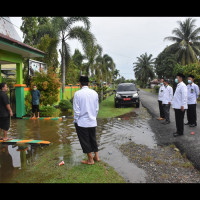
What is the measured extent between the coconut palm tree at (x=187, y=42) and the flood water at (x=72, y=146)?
31423 mm

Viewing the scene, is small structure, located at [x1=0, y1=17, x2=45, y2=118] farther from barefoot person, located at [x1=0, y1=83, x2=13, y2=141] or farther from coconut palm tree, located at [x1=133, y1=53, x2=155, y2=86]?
coconut palm tree, located at [x1=133, y1=53, x2=155, y2=86]

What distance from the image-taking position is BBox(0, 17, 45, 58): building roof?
Answer: 762 centimetres

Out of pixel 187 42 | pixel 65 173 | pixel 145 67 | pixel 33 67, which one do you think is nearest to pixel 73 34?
pixel 33 67

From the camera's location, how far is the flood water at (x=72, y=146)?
3.91m

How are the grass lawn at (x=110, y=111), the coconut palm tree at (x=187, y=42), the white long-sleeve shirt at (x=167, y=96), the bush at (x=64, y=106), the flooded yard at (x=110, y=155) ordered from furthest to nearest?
1. the coconut palm tree at (x=187, y=42)
2. the bush at (x=64, y=106)
3. the grass lawn at (x=110, y=111)
4. the white long-sleeve shirt at (x=167, y=96)
5. the flooded yard at (x=110, y=155)

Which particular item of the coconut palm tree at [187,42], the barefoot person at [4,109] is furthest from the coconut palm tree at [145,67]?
the barefoot person at [4,109]

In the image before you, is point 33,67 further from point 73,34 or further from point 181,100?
point 181,100

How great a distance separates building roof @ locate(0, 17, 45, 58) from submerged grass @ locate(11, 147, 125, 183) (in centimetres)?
522

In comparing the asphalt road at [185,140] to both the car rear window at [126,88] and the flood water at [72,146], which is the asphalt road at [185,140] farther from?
the car rear window at [126,88]

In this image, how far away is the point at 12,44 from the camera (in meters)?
7.99

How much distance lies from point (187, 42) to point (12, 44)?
1366 inches

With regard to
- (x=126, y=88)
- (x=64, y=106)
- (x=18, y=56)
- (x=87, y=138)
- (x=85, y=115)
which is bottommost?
(x=87, y=138)

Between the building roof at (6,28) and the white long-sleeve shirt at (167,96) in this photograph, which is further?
the building roof at (6,28)

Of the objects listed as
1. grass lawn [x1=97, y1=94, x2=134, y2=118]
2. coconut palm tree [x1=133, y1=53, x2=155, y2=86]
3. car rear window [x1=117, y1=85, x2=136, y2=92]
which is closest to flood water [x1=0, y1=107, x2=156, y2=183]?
grass lawn [x1=97, y1=94, x2=134, y2=118]
